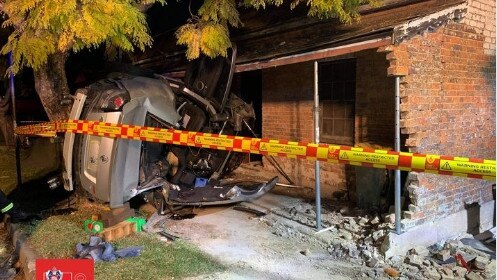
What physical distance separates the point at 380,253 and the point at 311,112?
144 inches

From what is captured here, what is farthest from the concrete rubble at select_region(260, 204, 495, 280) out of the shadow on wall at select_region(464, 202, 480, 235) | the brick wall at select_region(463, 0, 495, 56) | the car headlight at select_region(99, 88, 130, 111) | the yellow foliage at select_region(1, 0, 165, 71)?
the yellow foliage at select_region(1, 0, 165, 71)

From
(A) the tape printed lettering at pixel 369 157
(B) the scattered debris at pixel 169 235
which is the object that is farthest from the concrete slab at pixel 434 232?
(B) the scattered debris at pixel 169 235

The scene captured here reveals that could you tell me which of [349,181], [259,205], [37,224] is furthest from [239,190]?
[37,224]

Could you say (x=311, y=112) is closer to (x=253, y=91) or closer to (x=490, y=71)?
(x=253, y=91)

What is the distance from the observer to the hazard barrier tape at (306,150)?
128 inches

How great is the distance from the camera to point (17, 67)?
505 centimetres

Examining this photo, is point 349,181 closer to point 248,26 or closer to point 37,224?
point 248,26

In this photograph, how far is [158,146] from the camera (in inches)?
242

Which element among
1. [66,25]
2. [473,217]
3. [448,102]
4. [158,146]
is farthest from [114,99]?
[473,217]

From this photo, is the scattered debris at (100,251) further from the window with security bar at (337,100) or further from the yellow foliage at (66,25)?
the window with security bar at (337,100)

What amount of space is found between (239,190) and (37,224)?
10.0ft

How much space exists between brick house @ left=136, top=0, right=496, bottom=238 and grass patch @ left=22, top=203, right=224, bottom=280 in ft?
8.79

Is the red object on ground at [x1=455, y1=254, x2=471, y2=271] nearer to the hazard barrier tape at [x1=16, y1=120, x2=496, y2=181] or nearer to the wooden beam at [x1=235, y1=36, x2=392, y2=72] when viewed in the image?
the hazard barrier tape at [x1=16, y1=120, x2=496, y2=181]

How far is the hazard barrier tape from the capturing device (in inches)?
128
